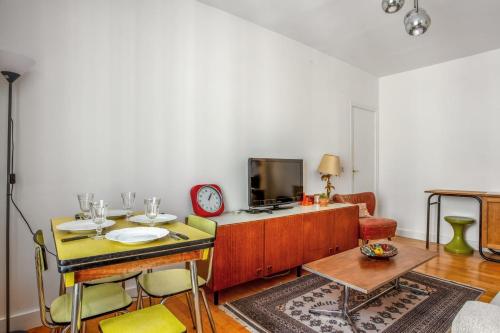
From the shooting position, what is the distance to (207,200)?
9.46 ft

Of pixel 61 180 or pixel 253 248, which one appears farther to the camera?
pixel 253 248

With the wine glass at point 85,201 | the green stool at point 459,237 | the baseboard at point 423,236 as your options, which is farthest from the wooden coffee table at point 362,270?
the baseboard at point 423,236

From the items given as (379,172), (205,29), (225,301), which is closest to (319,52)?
(205,29)

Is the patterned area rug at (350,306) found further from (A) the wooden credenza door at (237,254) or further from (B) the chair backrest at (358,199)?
(B) the chair backrest at (358,199)

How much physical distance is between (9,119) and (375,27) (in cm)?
367

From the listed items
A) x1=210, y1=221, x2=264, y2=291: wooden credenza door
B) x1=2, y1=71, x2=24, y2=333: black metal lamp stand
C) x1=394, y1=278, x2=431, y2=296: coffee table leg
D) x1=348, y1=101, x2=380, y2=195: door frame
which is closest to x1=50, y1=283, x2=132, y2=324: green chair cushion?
x1=2, y1=71, x2=24, y2=333: black metal lamp stand

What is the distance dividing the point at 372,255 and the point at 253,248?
1023 millimetres

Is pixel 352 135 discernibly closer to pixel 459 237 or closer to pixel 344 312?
pixel 459 237

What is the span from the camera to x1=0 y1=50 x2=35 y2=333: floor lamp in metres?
1.81

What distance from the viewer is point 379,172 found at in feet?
17.6

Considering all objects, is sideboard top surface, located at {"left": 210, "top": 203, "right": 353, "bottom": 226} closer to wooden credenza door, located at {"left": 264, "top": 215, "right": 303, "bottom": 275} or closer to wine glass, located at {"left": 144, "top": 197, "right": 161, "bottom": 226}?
wooden credenza door, located at {"left": 264, "top": 215, "right": 303, "bottom": 275}

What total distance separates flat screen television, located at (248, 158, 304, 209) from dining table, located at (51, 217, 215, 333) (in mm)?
1566

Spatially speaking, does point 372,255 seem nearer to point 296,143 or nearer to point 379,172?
point 296,143

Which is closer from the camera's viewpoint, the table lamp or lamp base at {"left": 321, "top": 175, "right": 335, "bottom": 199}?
the table lamp
